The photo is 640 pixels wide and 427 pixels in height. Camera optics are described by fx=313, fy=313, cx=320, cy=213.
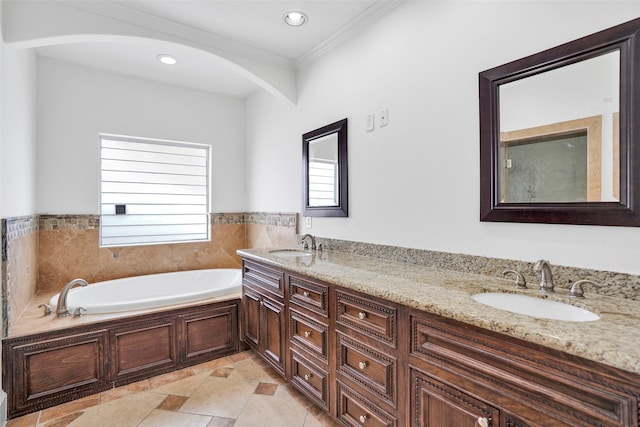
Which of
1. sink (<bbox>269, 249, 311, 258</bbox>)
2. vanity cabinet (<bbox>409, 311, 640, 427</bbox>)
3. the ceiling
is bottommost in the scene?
vanity cabinet (<bbox>409, 311, 640, 427</bbox>)

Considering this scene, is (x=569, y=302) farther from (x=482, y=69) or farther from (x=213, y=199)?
(x=213, y=199)

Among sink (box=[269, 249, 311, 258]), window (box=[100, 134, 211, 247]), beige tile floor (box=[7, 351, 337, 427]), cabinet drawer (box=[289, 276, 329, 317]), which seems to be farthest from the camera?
window (box=[100, 134, 211, 247])

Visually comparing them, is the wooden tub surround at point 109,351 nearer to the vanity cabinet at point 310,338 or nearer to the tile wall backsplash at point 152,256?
the tile wall backsplash at point 152,256

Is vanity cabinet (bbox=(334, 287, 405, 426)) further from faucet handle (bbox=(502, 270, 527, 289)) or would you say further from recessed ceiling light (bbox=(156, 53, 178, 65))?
recessed ceiling light (bbox=(156, 53, 178, 65))

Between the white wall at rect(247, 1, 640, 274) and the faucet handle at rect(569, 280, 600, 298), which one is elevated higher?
the white wall at rect(247, 1, 640, 274)

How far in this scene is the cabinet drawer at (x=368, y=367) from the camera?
1.36 meters

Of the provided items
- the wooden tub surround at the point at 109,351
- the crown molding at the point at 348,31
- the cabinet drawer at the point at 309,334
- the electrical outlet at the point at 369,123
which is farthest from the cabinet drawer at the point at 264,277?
the crown molding at the point at 348,31

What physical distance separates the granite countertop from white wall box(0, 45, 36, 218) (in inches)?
71.5

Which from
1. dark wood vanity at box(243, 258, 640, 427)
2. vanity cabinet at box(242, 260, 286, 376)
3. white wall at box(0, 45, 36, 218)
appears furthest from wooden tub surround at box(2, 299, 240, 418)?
white wall at box(0, 45, 36, 218)

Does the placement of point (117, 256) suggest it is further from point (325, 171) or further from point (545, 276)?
point (545, 276)

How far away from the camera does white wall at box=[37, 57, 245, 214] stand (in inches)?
111

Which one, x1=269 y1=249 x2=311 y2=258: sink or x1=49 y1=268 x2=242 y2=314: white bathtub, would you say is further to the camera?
x1=269 y1=249 x2=311 y2=258: sink

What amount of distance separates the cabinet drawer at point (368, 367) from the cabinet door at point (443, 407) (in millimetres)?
118

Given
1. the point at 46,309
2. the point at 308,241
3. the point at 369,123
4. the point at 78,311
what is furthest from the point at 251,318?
the point at 369,123
